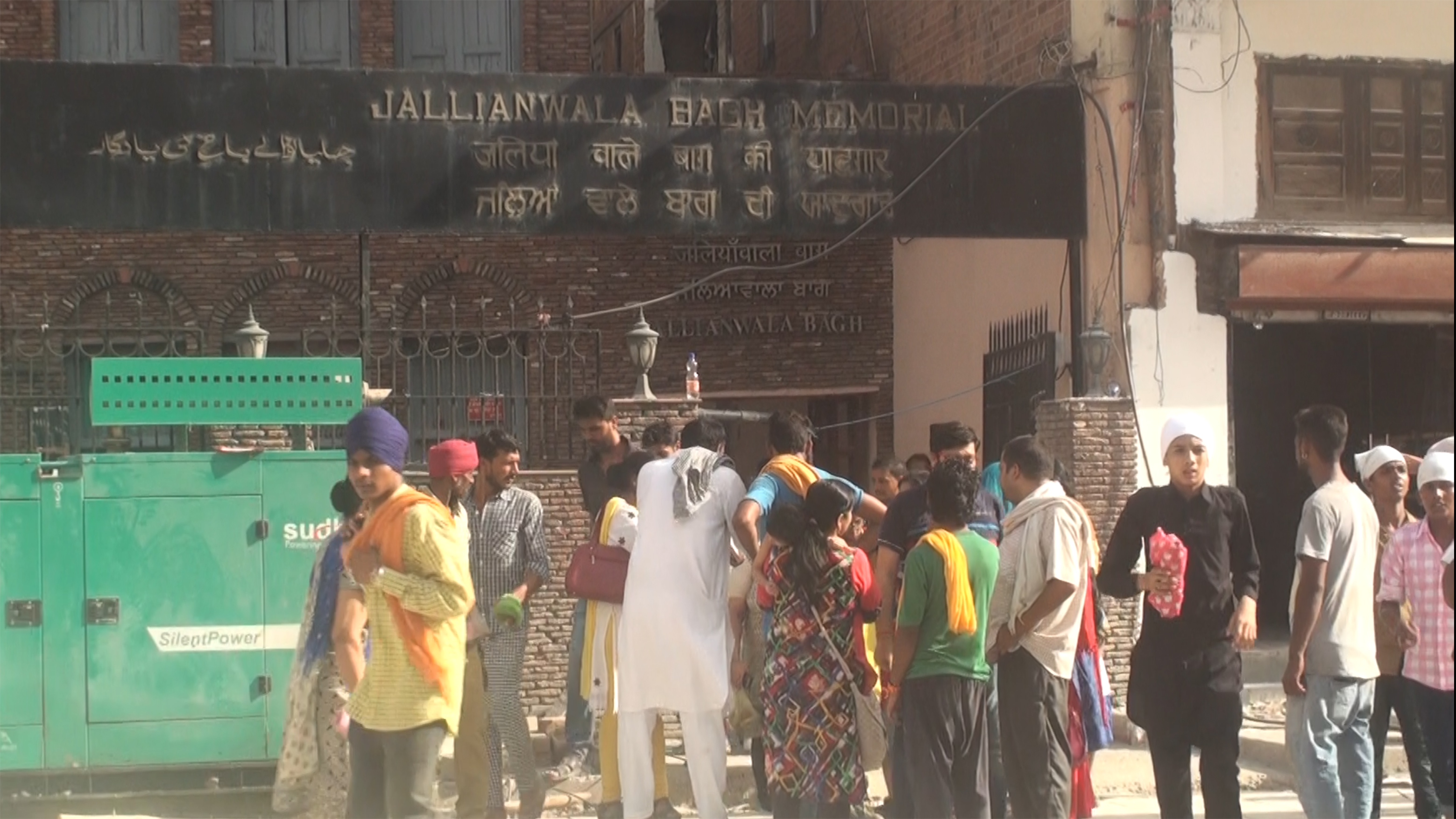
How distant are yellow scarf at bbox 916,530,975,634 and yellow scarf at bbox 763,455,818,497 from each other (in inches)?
34.5

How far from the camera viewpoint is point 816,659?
6.99 m

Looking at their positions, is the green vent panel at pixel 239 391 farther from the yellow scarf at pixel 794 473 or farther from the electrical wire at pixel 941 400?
the electrical wire at pixel 941 400

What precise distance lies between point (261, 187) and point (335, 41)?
666 cm

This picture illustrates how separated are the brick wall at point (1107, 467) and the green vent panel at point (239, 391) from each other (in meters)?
5.02

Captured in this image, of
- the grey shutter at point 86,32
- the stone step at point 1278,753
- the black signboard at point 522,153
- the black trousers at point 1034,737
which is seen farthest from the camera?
the grey shutter at point 86,32

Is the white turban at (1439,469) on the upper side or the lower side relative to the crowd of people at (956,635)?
upper

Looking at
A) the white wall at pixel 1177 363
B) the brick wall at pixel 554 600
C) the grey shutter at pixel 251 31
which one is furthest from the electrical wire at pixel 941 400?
the grey shutter at pixel 251 31

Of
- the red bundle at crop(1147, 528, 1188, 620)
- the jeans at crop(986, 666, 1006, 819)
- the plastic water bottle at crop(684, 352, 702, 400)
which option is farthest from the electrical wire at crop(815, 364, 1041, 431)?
the red bundle at crop(1147, 528, 1188, 620)

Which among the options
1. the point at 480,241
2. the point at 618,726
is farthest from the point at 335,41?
the point at 618,726

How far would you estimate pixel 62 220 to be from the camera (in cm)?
1116

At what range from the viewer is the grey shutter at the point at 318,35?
694 inches

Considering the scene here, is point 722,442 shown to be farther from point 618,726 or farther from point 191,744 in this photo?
point 191,744

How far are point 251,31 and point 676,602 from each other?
38.8 ft

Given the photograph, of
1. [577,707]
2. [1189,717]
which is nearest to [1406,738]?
[1189,717]
